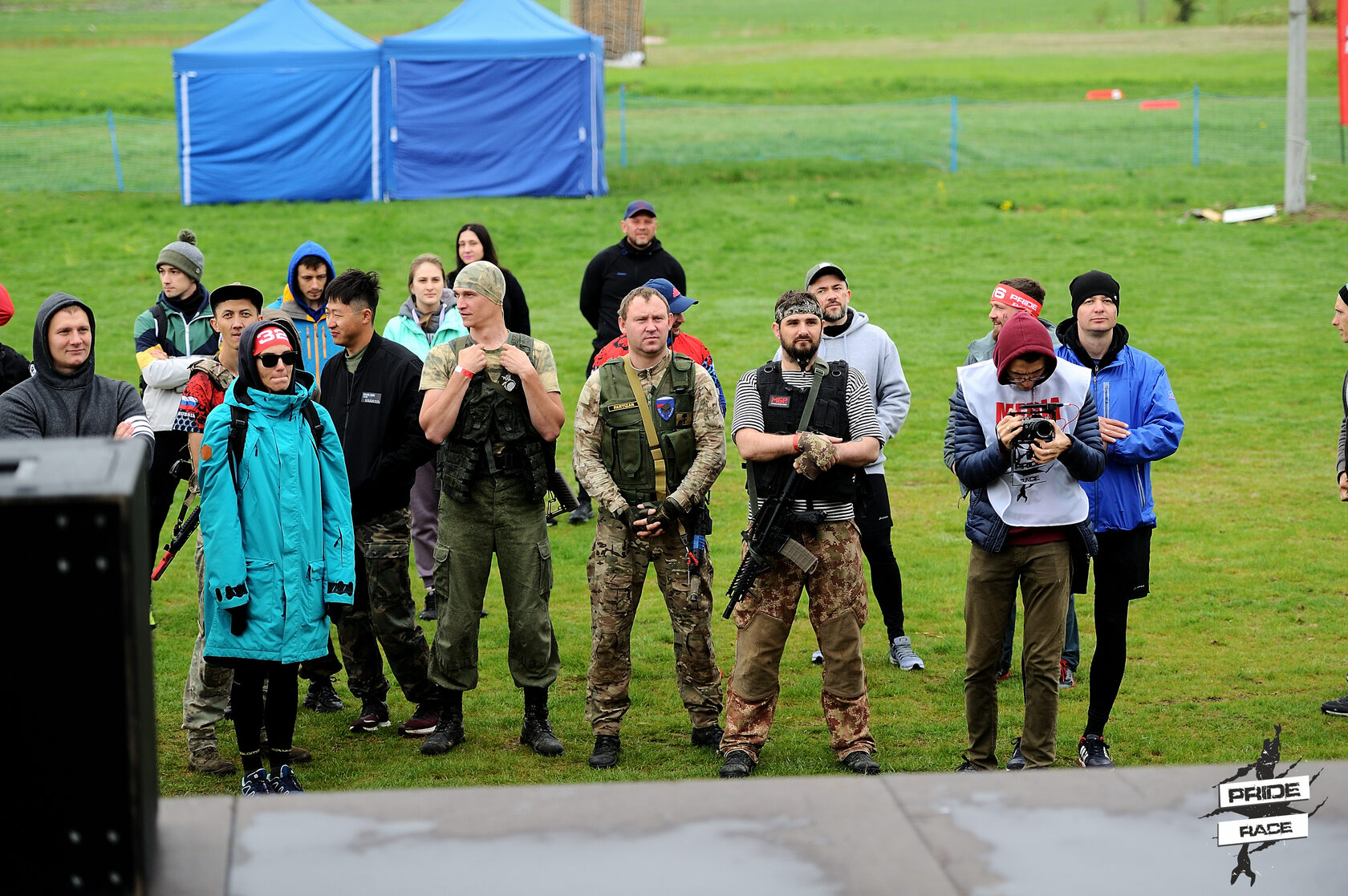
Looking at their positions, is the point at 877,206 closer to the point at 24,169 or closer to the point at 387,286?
the point at 387,286

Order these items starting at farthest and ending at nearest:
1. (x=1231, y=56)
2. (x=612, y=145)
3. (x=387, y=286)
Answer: (x=1231, y=56)
(x=612, y=145)
(x=387, y=286)

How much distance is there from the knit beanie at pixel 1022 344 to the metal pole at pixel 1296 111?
1705cm

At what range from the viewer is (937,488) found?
11250 mm

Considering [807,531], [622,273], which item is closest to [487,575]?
[807,531]

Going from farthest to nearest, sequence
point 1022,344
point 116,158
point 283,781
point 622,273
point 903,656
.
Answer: point 116,158 < point 622,273 < point 903,656 < point 283,781 < point 1022,344

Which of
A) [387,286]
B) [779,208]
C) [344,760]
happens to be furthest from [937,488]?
[779,208]

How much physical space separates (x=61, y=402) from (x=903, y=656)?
4591mm

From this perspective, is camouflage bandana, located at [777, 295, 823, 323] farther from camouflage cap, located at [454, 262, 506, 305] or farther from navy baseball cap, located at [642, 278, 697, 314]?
navy baseball cap, located at [642, 278, 697, 314]

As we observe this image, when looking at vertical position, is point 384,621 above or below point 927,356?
below

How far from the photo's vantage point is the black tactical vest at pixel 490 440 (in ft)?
20.1

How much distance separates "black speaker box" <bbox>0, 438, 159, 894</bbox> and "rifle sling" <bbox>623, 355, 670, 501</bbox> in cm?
365

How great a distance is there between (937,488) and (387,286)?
10.2 metres

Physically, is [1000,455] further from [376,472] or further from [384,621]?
[384,621]

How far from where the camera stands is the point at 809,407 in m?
5.91
